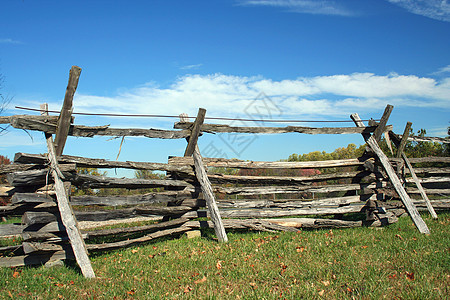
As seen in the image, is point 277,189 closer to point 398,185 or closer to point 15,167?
point 398,185

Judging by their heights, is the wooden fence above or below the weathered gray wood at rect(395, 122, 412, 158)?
below

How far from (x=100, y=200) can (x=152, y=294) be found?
2.94m

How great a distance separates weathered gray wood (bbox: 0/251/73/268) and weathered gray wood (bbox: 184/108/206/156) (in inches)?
130

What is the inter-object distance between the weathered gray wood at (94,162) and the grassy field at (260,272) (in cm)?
170

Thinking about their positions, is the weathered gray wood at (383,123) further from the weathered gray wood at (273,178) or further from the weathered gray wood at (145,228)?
the weathered gray wood at (145,228)

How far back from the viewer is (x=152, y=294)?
461 cm

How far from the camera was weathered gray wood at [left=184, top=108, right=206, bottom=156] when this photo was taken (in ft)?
25.6

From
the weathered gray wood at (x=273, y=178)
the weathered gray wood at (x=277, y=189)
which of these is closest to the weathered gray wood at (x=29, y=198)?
the weathered gray wood at (x=273, y=178)

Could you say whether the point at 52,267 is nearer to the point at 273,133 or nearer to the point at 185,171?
the point at 185,171

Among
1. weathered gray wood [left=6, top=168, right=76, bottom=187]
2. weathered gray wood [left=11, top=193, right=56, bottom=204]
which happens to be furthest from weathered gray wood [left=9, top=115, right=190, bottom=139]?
weathered gray wood [left=11, top=193, right=56, bottom=204]

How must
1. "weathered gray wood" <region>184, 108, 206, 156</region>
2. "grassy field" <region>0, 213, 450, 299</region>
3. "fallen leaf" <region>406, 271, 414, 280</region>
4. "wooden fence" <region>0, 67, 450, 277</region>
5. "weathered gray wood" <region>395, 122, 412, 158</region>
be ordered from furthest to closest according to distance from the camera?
"weathered gray wood" <region>395, 122, 412, 158</region>
"weathered gray wood" <region>184, 108, 206, 156</region>
"wooden fence" <region>0, 67, 450, 277</region>
"fallen leaf" <region>406, 271, 414, 280</region>
"grassy field" <region>0, 213, 450, 299</region>

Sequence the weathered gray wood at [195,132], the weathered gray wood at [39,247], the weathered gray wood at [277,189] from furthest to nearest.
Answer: the weathered gray wood at [277,189]
the weathered gray wood at [195,132]
the weathered gray wood at [39,247]

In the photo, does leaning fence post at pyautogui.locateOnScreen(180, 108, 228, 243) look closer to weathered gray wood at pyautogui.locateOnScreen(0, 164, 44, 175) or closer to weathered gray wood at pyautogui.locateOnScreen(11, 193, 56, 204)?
weathered gray wood at pyautogui.locateOnScreen(11, 193, 56, 204)

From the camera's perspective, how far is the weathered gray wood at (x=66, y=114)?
20.4 ft
